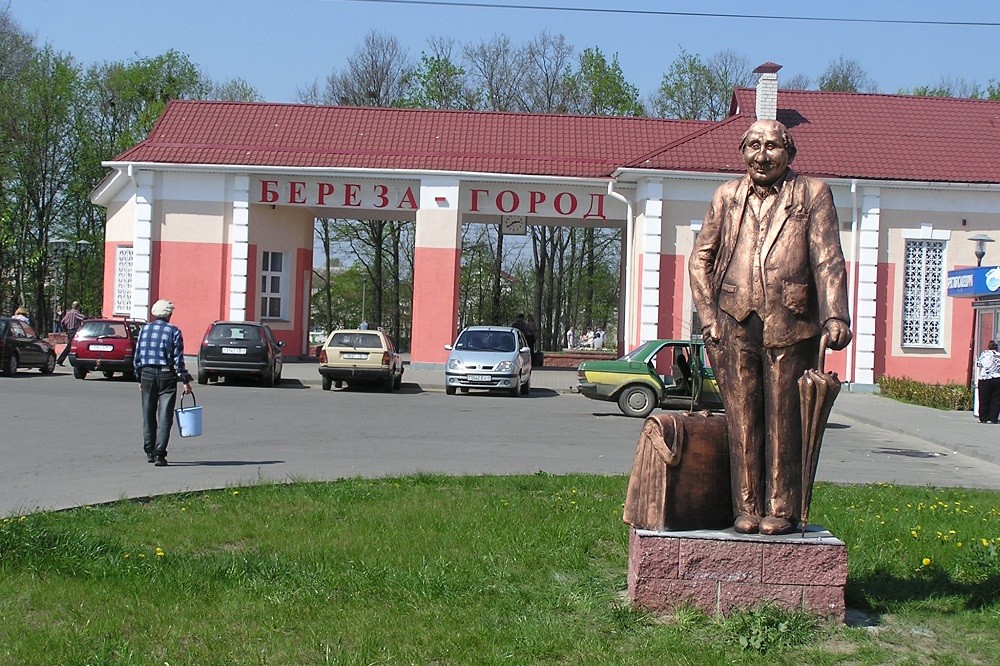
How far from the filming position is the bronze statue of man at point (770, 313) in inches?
236

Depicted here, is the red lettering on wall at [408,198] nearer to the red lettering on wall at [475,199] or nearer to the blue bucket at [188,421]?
the red lettering on wall at [475,199]

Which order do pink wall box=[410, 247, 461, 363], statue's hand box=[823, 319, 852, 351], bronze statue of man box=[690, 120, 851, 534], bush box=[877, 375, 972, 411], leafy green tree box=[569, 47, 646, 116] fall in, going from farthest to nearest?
leafy green tree box=[569, 47, 646, 116], pink wall box=[410, 247, 461, 363], bush box=[877, 375, 972, 411], bronze statue of man box=[690, 120, 851, 534], statue's hand box=[823, 319, 852, 351]

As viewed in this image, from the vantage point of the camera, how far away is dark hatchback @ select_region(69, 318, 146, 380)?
2703 centimetres

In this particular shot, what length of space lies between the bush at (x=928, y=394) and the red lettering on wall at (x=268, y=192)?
56.1 ft

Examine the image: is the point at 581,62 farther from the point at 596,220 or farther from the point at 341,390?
the point at 341,390

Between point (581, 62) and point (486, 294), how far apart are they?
52.9 feet

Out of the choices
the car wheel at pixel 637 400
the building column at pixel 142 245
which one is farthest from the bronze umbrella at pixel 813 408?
the building column at pixel 142 245

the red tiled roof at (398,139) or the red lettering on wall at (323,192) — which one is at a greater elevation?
the red tiled roof at (398,139)

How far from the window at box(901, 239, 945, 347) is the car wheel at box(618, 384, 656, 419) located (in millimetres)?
12262

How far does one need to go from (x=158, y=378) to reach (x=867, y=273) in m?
22.3

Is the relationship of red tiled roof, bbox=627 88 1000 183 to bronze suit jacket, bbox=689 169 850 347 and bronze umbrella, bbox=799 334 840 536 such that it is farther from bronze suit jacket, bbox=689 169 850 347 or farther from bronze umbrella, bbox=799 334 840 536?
bronze umbrella, bbox=799 334 840 536

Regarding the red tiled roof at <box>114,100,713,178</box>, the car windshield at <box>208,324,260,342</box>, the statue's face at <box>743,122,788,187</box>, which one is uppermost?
the red tiled roof at <box>114,100,713,178</box>

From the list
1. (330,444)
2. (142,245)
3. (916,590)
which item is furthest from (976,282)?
(142,245)

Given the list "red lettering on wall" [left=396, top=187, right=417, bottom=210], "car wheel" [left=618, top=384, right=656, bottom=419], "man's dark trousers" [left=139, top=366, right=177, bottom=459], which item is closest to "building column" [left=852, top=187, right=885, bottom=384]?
"car wheel" [left=618, top=384, right=656, bottom=419]
